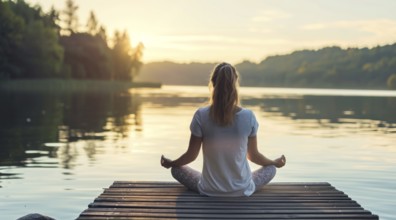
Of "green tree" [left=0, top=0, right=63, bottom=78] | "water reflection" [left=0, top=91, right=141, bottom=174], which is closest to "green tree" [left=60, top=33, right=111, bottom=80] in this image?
"green tree" [left=0, top=0, right=63, bottom=78]

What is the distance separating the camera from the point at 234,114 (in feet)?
25.5

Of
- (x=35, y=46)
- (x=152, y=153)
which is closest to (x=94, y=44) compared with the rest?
(x=35, y=46)

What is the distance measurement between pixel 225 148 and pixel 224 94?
77 cm

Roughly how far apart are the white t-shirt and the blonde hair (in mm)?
119

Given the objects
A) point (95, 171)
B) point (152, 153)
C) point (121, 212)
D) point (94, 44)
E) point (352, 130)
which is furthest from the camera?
point (94, 44)

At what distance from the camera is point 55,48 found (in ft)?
325

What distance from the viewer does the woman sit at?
25.0 ft

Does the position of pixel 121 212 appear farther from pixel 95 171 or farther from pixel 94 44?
pixel 94 44

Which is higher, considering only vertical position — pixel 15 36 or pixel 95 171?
pixel 15 36

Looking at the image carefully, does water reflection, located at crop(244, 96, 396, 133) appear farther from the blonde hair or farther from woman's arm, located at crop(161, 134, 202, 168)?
the blonde hair

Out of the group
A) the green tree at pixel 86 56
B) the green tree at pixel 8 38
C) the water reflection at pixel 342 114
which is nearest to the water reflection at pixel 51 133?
the water reflection at pixel 342 114

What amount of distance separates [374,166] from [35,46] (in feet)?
286

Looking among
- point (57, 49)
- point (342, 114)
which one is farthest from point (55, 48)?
point (342, 114)

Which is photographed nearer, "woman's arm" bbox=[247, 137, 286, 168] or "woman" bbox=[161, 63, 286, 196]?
"woman" bbox=[161, 63, 286, 196]
